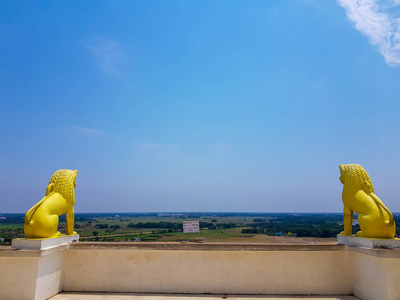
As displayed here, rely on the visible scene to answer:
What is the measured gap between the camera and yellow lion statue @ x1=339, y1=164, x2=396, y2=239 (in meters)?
4.82

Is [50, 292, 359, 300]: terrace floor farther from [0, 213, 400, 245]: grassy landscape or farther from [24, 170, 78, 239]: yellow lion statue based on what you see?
[0, 213, 400, 245]: grassy landscape

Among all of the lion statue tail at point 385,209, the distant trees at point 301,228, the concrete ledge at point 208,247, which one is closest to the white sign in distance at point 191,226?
the concrete ledge at point 208,247

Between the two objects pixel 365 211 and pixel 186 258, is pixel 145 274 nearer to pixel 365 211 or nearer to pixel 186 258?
pixel 186 258

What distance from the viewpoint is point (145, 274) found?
213 inches

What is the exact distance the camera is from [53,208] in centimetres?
549

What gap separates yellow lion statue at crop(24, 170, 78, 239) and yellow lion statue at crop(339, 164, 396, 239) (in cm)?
593

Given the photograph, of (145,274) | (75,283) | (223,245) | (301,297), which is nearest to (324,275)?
(301,297)

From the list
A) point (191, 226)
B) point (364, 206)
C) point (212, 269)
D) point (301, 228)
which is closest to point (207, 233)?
point (301, 228)

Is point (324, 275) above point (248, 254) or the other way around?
the other way around

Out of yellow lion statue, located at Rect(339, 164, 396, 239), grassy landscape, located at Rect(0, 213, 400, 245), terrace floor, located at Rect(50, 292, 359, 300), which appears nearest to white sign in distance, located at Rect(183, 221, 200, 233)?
terrace floor, located at Rect(50, 292, 359, 300)

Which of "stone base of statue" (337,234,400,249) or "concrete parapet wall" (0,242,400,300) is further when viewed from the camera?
"concrete parapet wall" (0,242,400,300)

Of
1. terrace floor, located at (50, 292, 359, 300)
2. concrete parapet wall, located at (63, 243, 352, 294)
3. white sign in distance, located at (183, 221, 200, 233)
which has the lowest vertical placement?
terrace floor, located at (50, 292, 359, 300)

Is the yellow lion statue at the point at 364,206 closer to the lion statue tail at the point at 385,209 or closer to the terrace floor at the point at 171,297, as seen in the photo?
the lion statue tail at the point at 385,209

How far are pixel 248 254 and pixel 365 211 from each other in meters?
2.37
